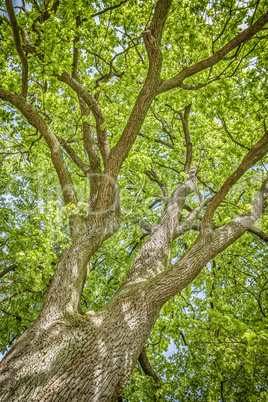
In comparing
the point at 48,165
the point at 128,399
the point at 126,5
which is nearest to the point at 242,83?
the point at 126,5

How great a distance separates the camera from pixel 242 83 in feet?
23.1

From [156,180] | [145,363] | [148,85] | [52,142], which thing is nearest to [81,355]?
[145,363]

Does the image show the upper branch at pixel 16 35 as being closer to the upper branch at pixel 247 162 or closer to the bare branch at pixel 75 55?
the bare branch at pixel 75 55

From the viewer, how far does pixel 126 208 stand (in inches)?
344

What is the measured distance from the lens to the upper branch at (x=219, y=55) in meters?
3.46

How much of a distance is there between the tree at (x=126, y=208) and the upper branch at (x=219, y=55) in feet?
0.06

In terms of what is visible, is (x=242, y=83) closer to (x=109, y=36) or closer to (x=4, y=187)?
(x=109, y=36)

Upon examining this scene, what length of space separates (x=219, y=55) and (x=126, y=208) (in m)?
6.02

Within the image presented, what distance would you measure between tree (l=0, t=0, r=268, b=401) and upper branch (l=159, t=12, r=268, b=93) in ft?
0.06

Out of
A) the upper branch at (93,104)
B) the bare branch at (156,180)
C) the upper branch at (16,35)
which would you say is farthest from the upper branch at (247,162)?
the upper branch at (16,35)

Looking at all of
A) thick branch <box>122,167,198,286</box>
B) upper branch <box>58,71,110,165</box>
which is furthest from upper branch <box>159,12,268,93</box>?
thick branch <box>122,167,198,286</box>

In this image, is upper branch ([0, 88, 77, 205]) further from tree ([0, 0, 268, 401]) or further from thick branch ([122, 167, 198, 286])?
thick branch ([122, 167, 198, 286])

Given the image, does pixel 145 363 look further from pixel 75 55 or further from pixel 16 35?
pixel 75 55

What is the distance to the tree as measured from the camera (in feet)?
9.25
